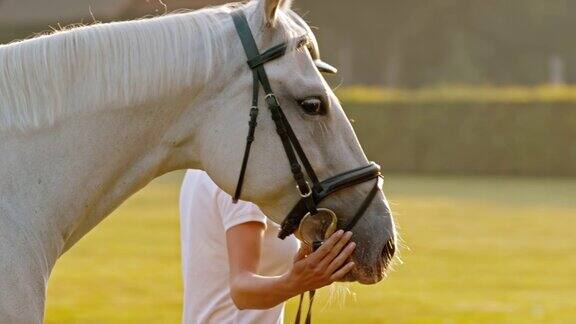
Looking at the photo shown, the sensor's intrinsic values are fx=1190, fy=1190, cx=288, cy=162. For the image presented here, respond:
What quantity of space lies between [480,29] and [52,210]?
58331mm

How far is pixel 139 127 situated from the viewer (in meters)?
3.55

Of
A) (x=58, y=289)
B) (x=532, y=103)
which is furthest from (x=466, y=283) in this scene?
(x=532, y=103)

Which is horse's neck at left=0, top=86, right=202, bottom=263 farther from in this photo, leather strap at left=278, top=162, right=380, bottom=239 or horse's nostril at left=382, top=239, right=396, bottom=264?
horse's nostril at left=382, top=239, right=396, bottom=264

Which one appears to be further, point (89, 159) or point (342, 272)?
point (342, 272)

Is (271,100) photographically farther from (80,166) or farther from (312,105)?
(80,166)

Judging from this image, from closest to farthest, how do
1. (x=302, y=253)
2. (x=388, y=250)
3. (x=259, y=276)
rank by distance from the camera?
(x=388, y=250) → (x=302, y=253) → (x=259, y=276)

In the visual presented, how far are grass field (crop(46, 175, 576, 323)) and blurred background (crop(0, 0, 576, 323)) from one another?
1.1 inches

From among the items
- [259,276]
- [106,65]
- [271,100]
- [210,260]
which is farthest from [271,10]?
[210,260]

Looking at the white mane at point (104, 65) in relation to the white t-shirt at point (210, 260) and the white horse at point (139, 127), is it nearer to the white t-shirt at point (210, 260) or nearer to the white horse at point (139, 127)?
the white horse at point (139, 127)

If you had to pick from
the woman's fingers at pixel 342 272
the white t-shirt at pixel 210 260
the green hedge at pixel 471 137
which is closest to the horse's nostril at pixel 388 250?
the woman's fingers at pixel 342 272

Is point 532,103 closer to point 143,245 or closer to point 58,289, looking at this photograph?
point 143,245

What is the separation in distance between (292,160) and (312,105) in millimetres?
177

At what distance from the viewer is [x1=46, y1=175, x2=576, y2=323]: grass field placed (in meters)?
10.6

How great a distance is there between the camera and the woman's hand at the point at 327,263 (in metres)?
3.65
